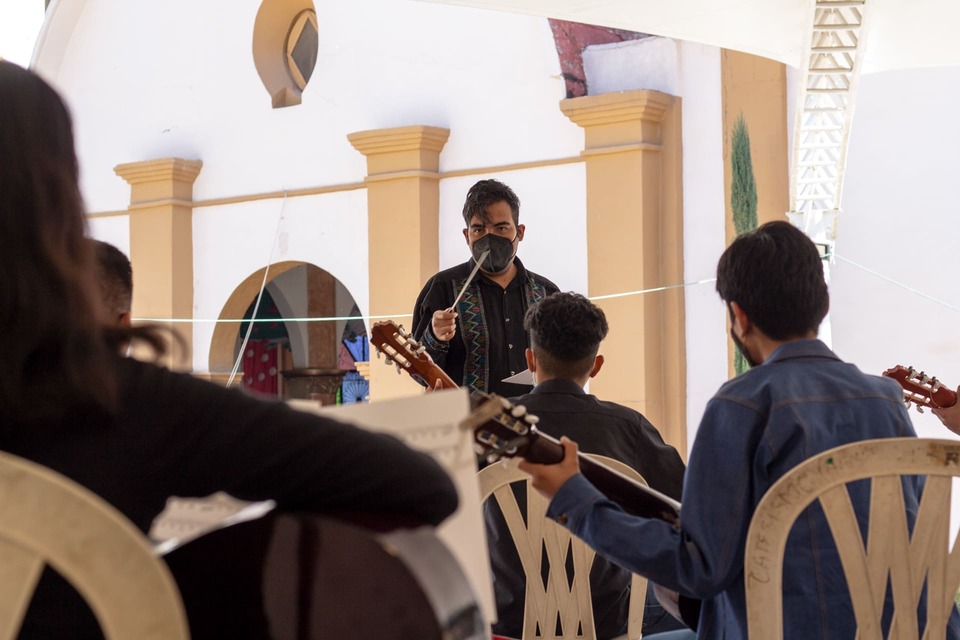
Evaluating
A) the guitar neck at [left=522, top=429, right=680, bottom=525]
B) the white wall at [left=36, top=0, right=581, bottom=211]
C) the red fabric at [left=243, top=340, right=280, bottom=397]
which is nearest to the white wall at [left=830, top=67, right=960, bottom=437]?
the white wall at [left=36, top=0, right=581, bottom=211]

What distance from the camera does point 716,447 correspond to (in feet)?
6.06

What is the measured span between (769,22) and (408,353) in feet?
10.2

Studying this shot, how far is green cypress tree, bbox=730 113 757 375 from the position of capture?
26.0 feet

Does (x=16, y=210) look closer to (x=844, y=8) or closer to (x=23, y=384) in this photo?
(x=23, y=384)

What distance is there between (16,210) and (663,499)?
46.6 inches

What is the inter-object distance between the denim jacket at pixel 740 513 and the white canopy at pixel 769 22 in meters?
4.32

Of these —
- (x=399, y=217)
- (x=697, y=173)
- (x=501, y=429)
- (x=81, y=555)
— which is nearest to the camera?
(x=81, y=555)

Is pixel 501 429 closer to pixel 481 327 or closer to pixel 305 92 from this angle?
pixel 481 327

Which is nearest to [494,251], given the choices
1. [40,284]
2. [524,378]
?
[524,378]

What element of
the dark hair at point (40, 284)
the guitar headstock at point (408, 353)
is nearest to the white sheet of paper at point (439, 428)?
the dark hair at point (40, 284)

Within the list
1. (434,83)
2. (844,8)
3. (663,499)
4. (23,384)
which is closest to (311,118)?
(434,83)

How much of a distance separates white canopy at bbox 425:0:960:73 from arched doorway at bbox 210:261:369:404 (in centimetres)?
833

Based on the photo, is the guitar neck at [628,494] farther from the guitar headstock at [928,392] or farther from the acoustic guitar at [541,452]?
the guitar headstock at [928,392]

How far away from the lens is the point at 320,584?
1119 mm
